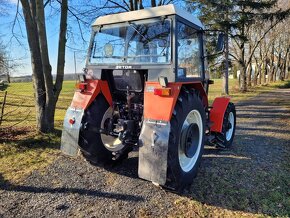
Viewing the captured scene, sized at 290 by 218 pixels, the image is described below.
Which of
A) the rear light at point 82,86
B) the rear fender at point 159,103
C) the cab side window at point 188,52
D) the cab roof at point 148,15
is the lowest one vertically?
the rear fender at point 159,103

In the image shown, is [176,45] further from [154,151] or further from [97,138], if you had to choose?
[97,138]

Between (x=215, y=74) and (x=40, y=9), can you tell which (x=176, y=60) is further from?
(x=215, y=74)

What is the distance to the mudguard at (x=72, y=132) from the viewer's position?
3908 millimetres

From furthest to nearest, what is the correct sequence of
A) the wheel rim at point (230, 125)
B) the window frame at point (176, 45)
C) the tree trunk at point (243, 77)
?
the tree trunk at point (243, 77) → the wheel rim at point (230, 125) → the window frame at point (176, 45)

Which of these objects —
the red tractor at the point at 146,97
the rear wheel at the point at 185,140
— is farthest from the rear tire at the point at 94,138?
the rear wheel at the point at 185,140

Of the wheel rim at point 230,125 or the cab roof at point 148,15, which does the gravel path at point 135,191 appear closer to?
the wheel rim at point 230,125

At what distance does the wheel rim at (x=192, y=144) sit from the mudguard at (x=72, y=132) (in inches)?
59.7

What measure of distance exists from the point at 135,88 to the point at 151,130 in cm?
104

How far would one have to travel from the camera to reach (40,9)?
6012 mm

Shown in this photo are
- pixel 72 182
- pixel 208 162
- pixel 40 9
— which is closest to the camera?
pixel 72 182

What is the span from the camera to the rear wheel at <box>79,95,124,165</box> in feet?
13.2

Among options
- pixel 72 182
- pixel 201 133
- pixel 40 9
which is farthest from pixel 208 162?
pixel 40 9

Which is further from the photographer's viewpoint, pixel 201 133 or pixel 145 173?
pixel 201 133

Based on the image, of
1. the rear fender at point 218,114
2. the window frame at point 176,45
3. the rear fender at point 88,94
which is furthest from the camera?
the rear fender at point 218,114
